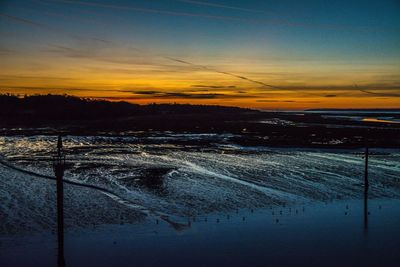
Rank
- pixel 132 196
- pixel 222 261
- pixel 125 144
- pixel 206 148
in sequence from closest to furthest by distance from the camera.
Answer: pixel 222 261 < pixel 132 196 < pixel 206 148 < pixel 125 144

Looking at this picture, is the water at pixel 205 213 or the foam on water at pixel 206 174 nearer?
the water at pixel 205 213

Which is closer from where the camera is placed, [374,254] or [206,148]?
[374,254]

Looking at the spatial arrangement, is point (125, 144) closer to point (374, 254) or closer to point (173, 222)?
point (173, 222)

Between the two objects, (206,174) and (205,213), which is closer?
(205,213)

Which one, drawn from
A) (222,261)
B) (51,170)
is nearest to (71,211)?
(222,261)

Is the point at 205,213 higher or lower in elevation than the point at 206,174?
lower

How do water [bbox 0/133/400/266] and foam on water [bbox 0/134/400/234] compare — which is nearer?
water [bbox 0/133/400/266]

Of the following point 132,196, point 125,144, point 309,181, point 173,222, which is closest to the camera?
point 173,222
